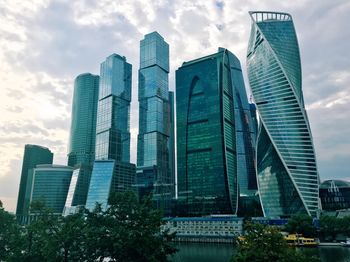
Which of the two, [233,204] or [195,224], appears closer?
[195,224]

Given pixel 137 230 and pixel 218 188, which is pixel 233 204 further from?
pixel 137 230

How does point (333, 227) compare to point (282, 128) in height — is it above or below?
below

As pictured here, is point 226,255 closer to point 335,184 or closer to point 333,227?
point 333,227

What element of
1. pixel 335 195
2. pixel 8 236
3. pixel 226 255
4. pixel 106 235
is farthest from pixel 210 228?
pixel 106 235

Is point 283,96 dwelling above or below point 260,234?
above

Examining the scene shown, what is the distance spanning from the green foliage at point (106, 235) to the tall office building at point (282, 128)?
128 m

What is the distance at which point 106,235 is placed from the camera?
28109 millimetres

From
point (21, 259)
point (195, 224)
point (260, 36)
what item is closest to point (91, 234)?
point (21, 259)

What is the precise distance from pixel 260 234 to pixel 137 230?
35.0ft

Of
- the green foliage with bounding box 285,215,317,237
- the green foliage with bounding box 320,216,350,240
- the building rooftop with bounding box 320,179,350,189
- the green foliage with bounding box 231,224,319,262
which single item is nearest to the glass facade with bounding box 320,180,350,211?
the building rooftop with bounding box 320,179,350,189

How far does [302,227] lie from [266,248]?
3648 inches

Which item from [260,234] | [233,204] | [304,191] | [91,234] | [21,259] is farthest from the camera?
[233,204]

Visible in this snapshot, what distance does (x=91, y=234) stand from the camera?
28.5 m

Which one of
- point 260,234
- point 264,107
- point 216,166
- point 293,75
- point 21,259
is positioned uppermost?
point 293,75
